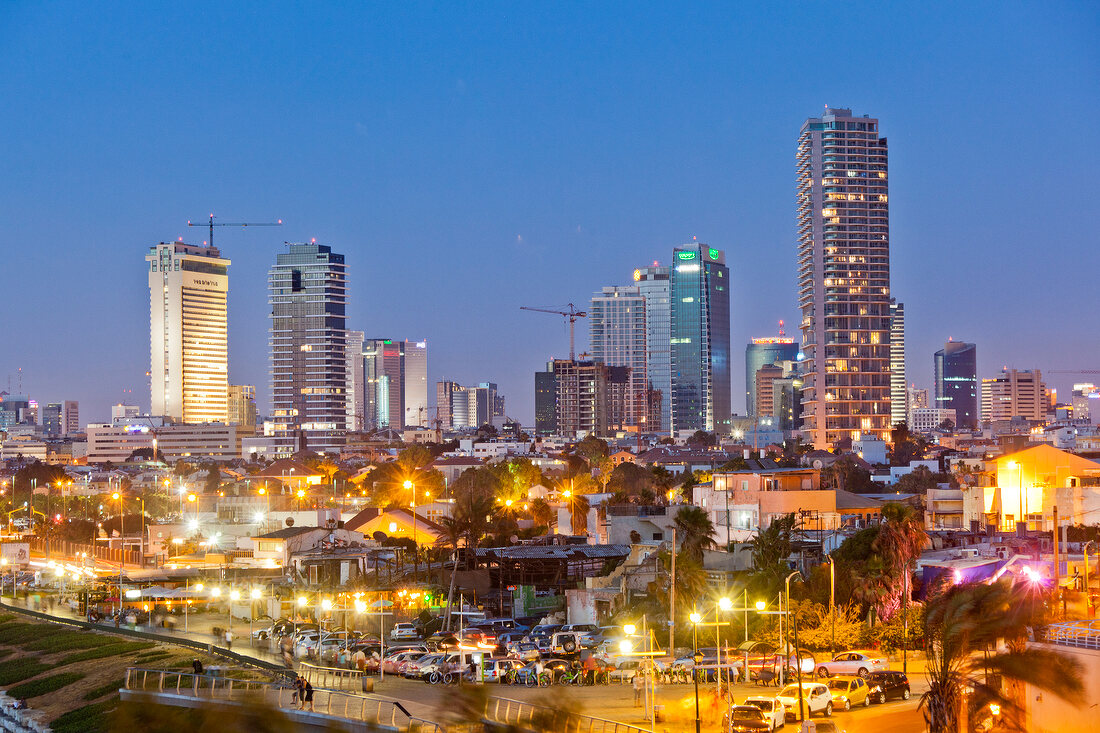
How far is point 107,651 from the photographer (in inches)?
1519

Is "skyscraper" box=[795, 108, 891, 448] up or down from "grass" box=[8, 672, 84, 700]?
up

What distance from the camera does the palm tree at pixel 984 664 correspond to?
68.8ft

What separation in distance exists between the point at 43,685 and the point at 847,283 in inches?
4171

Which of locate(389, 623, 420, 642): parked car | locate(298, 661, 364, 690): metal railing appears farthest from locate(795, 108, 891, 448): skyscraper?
locate(298, 661, 364, 690): metal railing

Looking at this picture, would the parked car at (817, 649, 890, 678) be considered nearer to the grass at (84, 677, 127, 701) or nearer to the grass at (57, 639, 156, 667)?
the grass at (84, 677, 127, 701)

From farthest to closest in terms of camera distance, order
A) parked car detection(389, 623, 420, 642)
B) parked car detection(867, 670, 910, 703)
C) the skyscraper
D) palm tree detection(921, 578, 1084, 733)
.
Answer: the skyscraper → parked car detection(389, 623, 420, 642) → parked car detection(867, 670, 910, 703) → palm tree detection(921, 578, 1084, 733)

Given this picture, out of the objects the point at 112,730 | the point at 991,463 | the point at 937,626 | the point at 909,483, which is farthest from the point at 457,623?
the point at 909,483

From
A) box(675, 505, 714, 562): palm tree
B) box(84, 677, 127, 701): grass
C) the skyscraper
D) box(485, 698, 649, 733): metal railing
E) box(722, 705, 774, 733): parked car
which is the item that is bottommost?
box(84, 677, 127, 701): grass

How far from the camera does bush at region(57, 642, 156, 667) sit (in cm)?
3794

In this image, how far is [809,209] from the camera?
135m

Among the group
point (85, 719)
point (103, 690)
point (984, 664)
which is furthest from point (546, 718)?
point (103, 690)

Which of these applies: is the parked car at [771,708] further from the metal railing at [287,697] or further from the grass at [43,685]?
the grass at [43,685]

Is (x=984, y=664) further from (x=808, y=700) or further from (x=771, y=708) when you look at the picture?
(x=771, y=708)

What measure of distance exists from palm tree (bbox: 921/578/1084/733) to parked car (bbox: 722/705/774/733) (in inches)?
113
